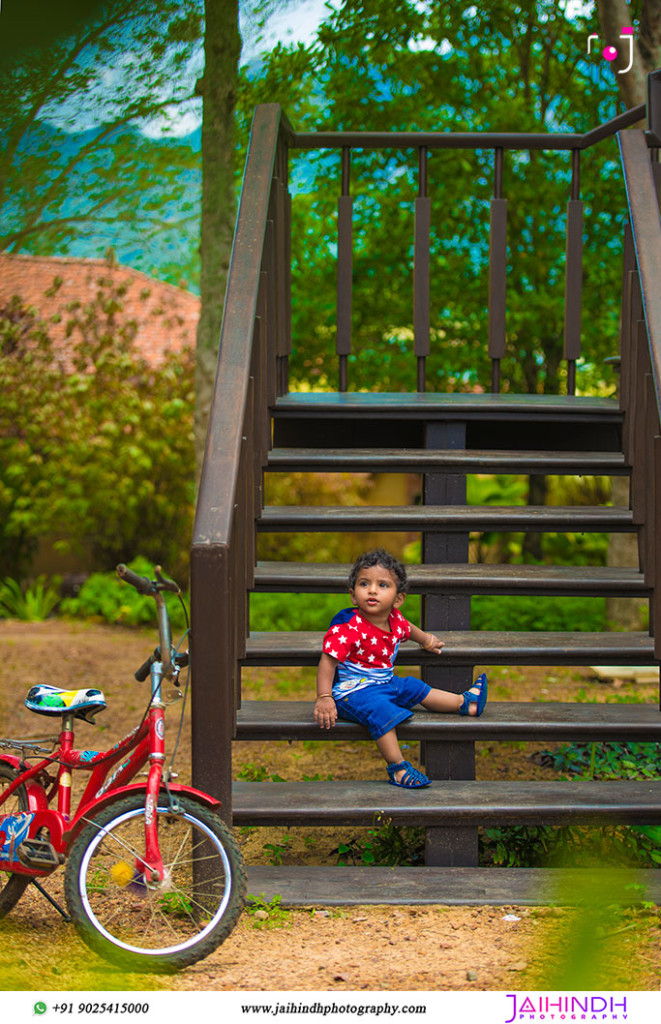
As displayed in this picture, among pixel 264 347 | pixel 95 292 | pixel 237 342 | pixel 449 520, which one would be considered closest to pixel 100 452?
pixel 95 292

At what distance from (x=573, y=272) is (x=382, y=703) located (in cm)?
256

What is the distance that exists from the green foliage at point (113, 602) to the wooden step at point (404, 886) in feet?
20.3

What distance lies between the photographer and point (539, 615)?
7859 millimetres

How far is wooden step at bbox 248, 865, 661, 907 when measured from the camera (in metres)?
2.74

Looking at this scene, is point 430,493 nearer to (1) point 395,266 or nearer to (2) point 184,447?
(1) point 395,266

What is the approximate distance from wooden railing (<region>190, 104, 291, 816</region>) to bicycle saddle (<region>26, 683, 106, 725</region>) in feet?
1.06

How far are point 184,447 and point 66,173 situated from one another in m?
3.81

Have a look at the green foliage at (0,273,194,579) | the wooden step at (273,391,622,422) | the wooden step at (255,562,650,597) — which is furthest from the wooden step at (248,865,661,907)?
the green foliage at (0,273,194,579)

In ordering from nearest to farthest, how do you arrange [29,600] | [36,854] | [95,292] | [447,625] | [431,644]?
[36,854], [431,644], [447,625], [29,600], [95,292]

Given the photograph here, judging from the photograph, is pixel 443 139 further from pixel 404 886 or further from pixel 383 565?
pixel 404 886

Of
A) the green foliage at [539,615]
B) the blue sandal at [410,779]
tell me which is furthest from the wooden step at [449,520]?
the green foliage at [539,615]

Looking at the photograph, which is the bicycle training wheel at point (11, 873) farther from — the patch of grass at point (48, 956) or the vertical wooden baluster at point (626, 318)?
the vertical wooden baluster at point (626, 318)

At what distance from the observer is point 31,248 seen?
7.04m

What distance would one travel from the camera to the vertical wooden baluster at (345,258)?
4566 millimetres
